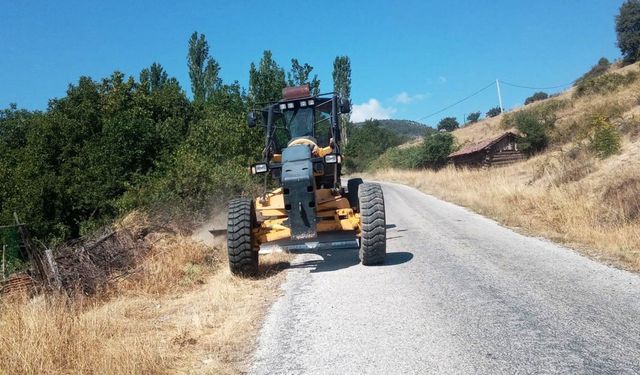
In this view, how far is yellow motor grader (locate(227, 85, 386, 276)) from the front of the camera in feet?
26.7

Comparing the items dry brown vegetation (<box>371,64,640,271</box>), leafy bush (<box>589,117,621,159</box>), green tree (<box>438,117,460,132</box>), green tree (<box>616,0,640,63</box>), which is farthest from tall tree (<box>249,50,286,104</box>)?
green tree (<box>438,117,460,132</box>)

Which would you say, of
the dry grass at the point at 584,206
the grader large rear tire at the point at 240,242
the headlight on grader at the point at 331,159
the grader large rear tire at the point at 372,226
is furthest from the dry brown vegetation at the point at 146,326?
the dry grass at the point at 584,206

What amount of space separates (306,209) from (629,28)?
3225 inches

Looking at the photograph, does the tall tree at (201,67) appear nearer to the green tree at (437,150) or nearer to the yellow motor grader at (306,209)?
the green tree at (437,150)

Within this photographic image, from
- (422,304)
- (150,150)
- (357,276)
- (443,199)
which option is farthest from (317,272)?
(443,199)

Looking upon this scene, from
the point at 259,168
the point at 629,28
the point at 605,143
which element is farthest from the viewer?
the point at 629,28

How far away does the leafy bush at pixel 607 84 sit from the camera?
46084 millimetres

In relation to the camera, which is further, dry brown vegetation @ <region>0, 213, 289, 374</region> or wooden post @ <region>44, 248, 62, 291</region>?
wooden post @ <region>44, 248, 62, 291</region>

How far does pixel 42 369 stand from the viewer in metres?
4.11

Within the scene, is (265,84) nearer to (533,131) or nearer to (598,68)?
(533,131)

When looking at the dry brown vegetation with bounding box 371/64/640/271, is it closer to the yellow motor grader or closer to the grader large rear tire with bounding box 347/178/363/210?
the yellow motor grader

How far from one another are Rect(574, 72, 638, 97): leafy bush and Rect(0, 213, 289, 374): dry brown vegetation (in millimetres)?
48036

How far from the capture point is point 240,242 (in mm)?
8133

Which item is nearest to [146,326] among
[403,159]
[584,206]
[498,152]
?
[584,206]
